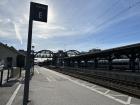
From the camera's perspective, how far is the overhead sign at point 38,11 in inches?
313

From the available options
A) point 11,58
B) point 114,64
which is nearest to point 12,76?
point 11,58

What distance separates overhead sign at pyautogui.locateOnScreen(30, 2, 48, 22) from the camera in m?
7.95

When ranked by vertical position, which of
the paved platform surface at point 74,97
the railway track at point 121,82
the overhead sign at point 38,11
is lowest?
the paved platform surface at point 74,97

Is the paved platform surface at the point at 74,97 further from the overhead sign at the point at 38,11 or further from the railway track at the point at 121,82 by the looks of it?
the overhead sign at the point at 38,11

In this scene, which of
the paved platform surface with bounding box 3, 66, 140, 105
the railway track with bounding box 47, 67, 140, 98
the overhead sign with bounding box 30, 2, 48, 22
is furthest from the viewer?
the railway track with bounding box 47, 67, 140, 98

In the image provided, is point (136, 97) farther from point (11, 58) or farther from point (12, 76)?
point (11, 58)

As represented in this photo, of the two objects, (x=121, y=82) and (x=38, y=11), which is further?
(x=121, y=82)

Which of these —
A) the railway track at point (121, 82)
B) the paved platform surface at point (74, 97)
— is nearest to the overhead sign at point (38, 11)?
the paved platform surface at point (74, 97)

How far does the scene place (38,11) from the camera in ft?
26.2

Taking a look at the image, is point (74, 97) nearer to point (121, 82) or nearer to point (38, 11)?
point (38, 11)

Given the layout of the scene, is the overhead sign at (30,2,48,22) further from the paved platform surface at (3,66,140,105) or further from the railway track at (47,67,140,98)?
the railway track at (47,67,140,98)

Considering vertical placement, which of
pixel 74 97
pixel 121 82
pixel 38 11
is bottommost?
pixel 74 97

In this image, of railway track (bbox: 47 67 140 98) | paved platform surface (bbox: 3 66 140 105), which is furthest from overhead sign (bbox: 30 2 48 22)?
railway track (bbox: 47 67 140 98)

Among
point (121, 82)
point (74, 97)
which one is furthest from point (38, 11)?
point (121, 82)
